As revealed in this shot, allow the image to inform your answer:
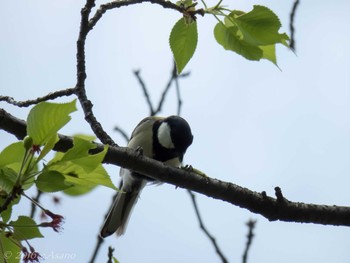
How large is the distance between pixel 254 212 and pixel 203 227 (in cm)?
72

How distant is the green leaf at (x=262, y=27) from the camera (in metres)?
1.91

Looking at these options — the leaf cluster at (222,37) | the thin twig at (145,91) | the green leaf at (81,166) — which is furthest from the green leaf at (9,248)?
the thin twig at (145,91)

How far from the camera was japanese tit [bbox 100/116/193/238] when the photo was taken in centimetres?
425

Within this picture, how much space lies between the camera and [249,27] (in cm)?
194

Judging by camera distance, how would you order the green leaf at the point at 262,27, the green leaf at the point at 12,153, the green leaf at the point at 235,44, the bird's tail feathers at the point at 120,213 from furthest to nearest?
the bird's tail feathers at the point at 120,213 < the green leaf at the point at 235,44 < the green leaf at the point at 262,27 < the green leaf at the point at 12,153

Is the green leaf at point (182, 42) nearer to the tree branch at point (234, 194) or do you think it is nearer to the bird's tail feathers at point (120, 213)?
the tree branch at point (234, 194)

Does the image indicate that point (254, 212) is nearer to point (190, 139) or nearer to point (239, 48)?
point (239, 48)

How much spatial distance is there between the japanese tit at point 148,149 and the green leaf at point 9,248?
7.95 ft

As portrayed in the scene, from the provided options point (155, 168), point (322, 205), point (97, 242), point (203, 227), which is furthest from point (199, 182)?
point (97, 242)

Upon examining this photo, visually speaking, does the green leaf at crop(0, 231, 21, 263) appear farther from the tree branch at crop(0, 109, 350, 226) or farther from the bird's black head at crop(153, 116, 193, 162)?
the bird's black head at crop(153, 116, 193, 162)

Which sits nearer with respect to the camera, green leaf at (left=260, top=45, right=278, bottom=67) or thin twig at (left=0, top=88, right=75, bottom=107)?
green leaf at (left=260, top=45, right=278, bottom=67)

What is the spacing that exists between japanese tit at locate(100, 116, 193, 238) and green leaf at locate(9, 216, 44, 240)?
2.43 m

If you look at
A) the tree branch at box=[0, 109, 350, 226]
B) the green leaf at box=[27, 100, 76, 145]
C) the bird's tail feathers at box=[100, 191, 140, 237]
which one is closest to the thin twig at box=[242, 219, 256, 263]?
the tree branch at box=[0, 109, 350, 226]

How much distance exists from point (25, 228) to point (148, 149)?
2.57 m
